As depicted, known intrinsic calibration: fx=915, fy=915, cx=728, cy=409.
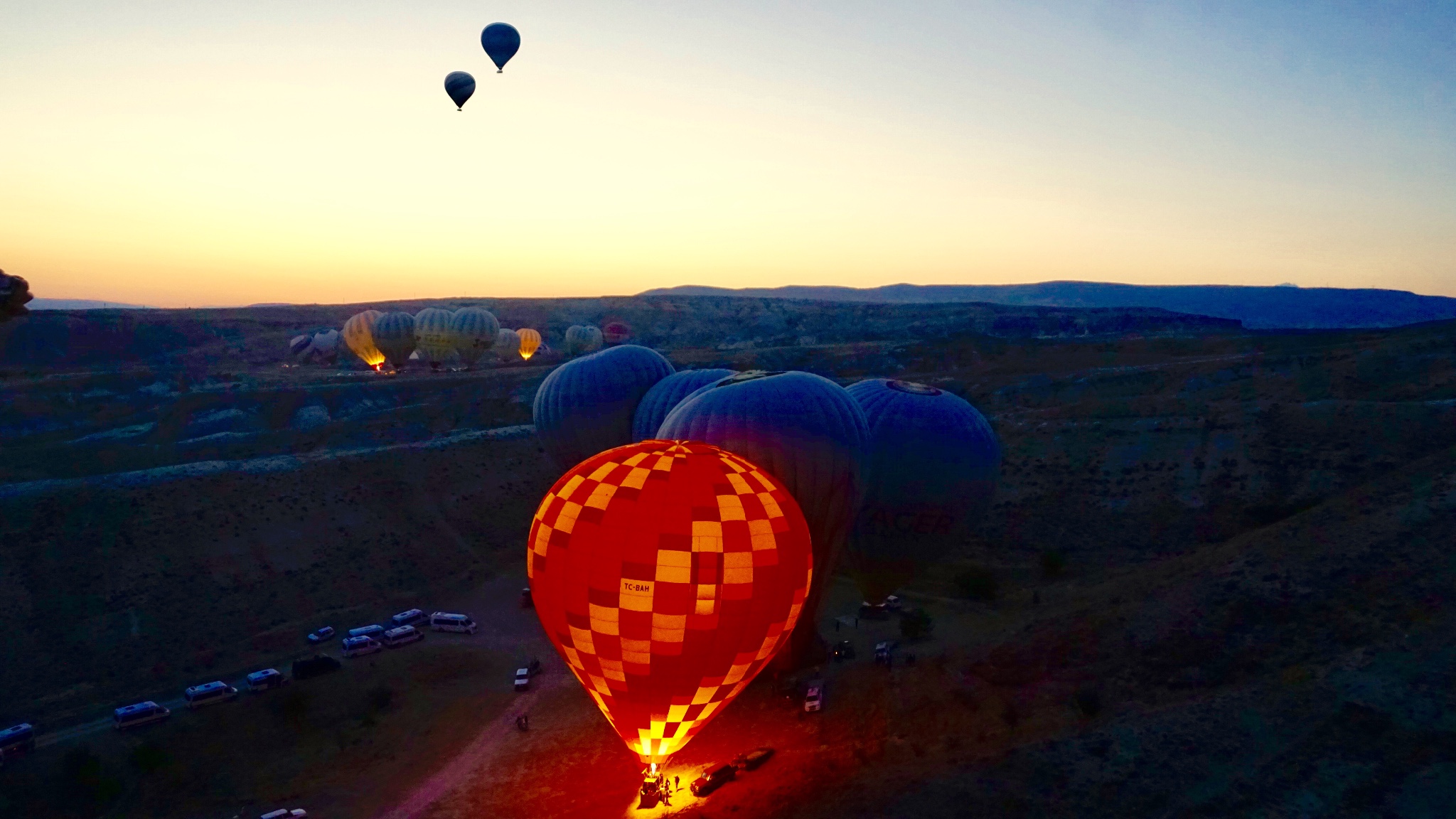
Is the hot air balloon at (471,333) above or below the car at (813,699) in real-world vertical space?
above

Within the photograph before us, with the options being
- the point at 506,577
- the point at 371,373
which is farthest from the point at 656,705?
the point at 371,373

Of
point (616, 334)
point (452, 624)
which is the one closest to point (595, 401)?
point (452, 624)

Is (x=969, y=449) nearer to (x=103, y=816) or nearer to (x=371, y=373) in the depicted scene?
(x=103, y=816)

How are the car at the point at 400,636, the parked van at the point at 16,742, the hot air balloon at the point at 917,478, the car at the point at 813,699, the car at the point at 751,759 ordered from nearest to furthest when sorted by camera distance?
the car at the point at 751,759, the car at the point at 813,699, the parked van at the point at 16,742, the hot air balloon at the point at 917,478, the car at the point at 400,636

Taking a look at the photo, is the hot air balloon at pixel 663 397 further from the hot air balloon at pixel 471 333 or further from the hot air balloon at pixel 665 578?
the hot air balloon at pixel 471 333

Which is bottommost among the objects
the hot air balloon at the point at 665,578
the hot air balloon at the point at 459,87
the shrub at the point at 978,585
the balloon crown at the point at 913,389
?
the shrub at the point at 978,585

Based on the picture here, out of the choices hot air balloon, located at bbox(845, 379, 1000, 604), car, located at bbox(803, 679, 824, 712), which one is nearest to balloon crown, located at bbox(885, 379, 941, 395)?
hot air balloon, located at bbox(845, 379, 1000, 604)

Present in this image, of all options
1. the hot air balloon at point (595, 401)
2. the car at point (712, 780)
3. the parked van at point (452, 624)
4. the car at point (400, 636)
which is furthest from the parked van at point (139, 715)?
the car at point (712, 780)
